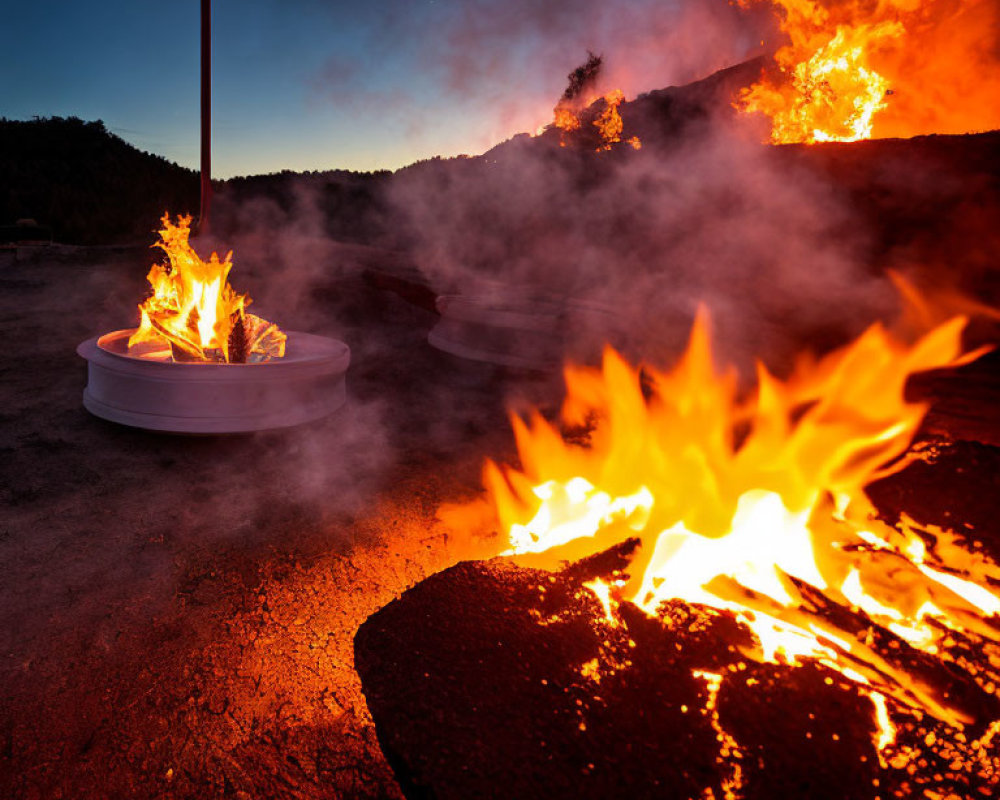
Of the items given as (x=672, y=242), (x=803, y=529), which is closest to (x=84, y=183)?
(x=672, y=242)

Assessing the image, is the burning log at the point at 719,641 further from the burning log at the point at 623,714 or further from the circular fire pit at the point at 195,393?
the circular fire pit at the point at 195,393

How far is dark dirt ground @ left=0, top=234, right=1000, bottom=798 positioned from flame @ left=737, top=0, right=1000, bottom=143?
5.23m

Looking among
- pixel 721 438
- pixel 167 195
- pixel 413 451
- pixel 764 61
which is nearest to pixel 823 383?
pixel 721 438

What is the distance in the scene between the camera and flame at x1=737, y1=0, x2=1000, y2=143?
713 centimetres

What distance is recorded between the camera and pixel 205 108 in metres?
9.07

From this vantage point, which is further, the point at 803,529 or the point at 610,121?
the point at 610,121

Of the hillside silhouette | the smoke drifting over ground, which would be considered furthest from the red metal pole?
the hillside silhouette

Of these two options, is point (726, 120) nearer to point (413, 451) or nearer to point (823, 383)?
point (823, 383)

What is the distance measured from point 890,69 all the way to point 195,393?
368 inches

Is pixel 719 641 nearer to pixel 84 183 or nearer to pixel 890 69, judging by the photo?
pixel 890 69

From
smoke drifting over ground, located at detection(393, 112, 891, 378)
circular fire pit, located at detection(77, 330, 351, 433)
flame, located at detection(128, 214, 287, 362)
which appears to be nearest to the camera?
Answer: smoke drifting over ground, located at detection(393, 112, 891, 378)

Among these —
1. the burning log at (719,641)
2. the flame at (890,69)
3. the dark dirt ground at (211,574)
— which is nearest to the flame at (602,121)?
the flame at (890,69)

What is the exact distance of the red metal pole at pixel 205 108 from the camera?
8828 millimetres

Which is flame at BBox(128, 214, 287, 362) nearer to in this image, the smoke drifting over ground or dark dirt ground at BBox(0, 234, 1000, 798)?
dark dirt ground at BBox(0, 234, 1000, 798)
